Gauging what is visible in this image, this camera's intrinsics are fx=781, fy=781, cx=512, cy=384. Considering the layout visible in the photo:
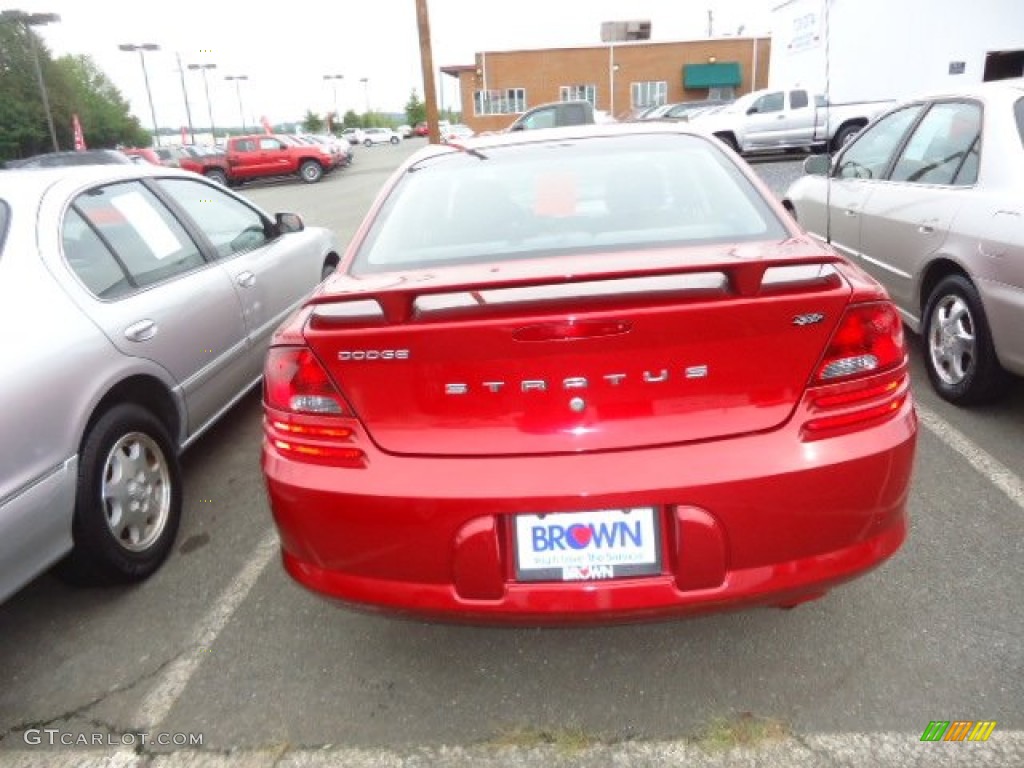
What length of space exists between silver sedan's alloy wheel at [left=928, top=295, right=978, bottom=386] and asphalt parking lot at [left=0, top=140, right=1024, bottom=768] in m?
1.09

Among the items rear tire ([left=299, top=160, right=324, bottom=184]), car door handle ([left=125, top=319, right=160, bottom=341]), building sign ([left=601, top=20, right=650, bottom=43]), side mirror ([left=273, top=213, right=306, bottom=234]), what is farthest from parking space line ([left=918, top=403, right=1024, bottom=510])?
building sign ([left=601, top=20, right=650, bottom=43])

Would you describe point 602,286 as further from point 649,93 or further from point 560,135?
point 649,93

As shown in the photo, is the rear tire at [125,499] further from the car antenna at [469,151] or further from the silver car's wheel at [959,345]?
the silver car's wheel at [959,345]

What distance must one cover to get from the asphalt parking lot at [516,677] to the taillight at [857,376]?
784 mm

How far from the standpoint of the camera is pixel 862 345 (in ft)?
6.21

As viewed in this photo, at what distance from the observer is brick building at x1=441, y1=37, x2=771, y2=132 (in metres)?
50.8

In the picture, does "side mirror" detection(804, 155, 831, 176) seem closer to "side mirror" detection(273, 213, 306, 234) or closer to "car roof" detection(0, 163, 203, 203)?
"side mirror" detection(273, 213, 306, 234)

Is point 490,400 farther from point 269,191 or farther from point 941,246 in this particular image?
point 269,191

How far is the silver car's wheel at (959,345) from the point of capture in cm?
363

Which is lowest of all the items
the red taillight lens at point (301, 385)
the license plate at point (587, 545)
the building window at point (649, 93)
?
the license plate at point (587, 545)

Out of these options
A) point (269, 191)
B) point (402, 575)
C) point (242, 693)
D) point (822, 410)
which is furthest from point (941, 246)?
point (269, 191)

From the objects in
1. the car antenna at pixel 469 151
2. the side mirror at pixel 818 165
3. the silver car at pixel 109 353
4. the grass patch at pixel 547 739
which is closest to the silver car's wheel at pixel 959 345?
the side mirror at pixel 818 165

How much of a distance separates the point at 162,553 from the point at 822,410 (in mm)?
2418

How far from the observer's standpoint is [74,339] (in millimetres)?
2641
